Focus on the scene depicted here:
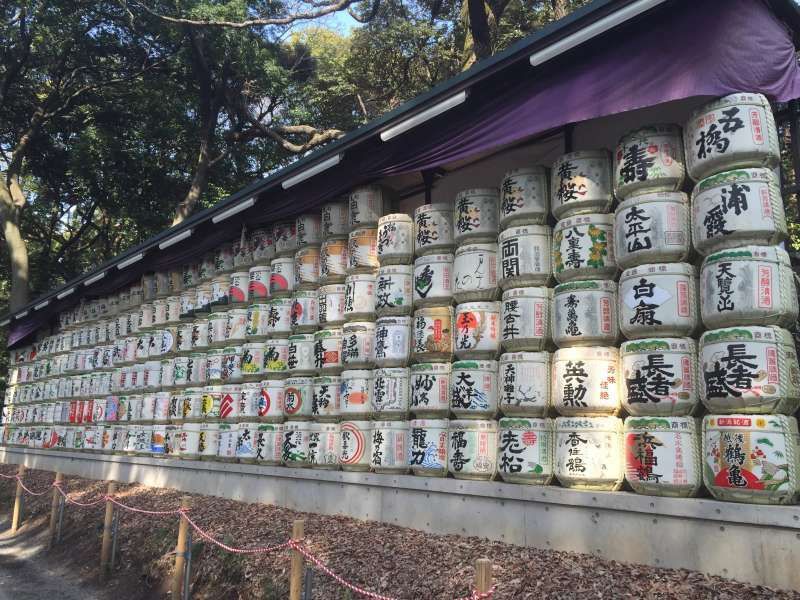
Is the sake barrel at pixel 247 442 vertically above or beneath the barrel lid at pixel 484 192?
beneath

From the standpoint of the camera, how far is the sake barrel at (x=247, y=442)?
934 centimetres

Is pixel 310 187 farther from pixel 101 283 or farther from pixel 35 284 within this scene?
pixel 35 284

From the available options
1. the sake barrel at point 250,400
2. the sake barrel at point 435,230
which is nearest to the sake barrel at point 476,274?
the sake barrel at point 435,230

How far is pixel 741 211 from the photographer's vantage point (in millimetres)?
4965

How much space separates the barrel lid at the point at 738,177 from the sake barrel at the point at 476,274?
226cm

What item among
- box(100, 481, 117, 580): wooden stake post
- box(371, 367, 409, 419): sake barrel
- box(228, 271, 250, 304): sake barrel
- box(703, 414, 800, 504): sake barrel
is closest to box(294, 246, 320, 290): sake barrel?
box(228, 271, 250, 304): sake barrel

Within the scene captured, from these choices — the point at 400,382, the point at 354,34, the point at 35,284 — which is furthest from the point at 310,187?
the point at 35,284

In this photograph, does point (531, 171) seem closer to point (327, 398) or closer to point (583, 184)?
point (583, 184)

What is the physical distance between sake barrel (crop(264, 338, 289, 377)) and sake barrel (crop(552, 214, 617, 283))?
4.61 m

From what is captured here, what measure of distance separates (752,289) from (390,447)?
4.11 metres

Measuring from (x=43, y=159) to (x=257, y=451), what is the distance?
21268mm

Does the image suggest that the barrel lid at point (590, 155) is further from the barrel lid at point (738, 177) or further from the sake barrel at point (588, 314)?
the sake barrel at point (588, 314)

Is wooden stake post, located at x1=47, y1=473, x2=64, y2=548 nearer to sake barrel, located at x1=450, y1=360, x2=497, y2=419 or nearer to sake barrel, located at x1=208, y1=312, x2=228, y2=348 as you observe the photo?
sake barrel, located at x1=208, y1=312, x2=228, y2=348

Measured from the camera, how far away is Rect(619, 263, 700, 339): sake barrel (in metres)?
5.25
